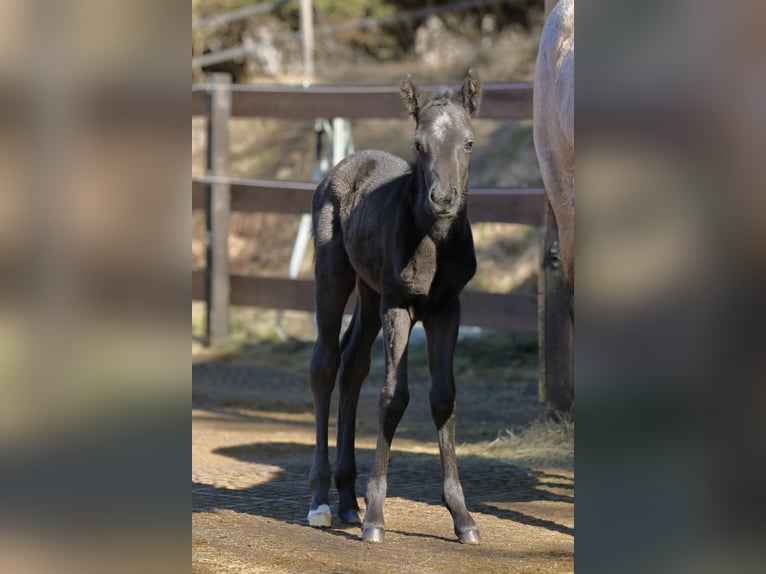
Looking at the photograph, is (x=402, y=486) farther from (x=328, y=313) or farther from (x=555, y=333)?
(x=555, y=333)

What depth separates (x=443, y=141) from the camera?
398 centimetres

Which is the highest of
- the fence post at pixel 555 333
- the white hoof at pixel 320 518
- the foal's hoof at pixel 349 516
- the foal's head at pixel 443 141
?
the foal's head at pixel 443 141

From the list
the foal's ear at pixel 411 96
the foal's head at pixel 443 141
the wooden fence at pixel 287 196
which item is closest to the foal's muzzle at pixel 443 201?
the foal's head at pixel 443 141

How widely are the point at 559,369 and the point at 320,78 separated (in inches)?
404

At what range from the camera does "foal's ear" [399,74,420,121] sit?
13.8 ft

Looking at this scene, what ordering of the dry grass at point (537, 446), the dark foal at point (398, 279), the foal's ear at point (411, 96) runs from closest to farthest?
the dark foal at point (398, 279) → the foal's ear at point (411, 96) → the dry grass at point (537, 446)

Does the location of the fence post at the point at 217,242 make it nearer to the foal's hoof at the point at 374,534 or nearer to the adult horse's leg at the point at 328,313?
the adult horse's leg at the point at 328,313

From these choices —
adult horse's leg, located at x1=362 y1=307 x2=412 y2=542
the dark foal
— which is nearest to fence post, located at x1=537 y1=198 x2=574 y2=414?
the dark foal

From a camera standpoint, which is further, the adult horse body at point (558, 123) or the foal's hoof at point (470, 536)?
the adult horse body at point (558, 123)

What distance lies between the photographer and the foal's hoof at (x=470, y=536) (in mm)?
4070

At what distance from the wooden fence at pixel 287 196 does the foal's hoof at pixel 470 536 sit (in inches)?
152

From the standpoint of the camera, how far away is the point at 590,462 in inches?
73.7

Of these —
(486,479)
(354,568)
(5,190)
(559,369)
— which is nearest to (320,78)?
(559,369)

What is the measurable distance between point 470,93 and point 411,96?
0.23 m
